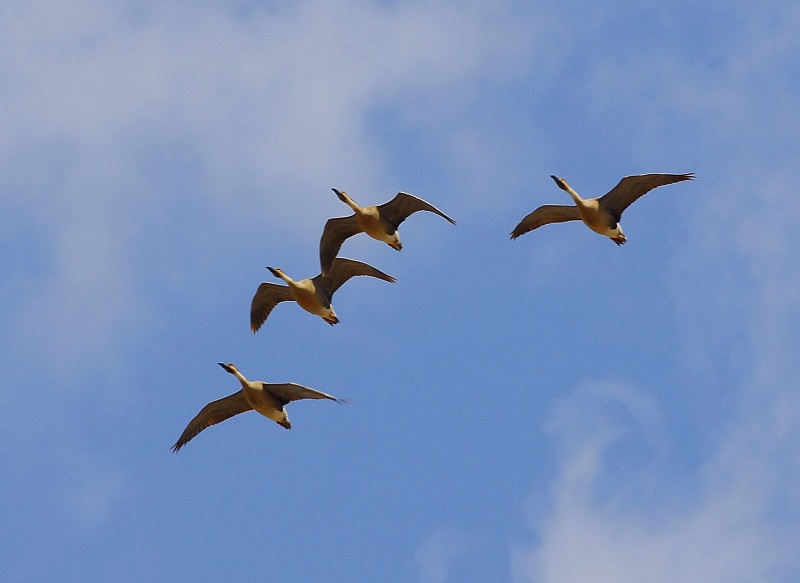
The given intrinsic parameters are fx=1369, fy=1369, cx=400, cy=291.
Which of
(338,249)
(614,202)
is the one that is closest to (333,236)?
(338,249)

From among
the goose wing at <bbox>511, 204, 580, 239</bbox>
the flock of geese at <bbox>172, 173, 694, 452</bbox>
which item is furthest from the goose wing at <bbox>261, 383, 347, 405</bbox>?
the goose wing at <bbox>511, 204, 580, 239</bbox>

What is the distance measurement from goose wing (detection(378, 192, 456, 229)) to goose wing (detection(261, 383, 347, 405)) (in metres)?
4.21

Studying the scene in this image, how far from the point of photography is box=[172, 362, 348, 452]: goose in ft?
90.9

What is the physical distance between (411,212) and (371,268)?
207cm

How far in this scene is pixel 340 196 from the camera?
3025 centimetres

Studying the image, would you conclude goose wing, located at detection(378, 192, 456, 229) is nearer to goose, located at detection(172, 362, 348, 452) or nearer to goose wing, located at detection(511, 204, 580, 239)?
goose wing, located at detection(511, 204, 580, 239)

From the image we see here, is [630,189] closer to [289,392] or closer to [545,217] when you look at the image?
[545,217]

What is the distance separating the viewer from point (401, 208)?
29.0 meters

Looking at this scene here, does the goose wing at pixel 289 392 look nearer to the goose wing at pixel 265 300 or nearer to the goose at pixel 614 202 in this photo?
the goose wing at pixel 265 300

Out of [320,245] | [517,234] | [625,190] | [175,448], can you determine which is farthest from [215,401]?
[625,190]

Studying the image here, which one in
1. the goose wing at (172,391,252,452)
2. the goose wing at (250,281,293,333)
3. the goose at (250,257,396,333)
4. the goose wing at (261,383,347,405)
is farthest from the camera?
the goose wing at (250,281,293,333)

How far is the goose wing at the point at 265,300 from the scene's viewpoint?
31.2m

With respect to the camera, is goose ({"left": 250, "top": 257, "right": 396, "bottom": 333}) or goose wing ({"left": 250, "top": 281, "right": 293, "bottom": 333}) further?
goose wing ({"left": 250, "top": 281, "right": 293, "bottom": 333})

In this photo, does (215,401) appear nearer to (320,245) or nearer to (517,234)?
(320,245)
